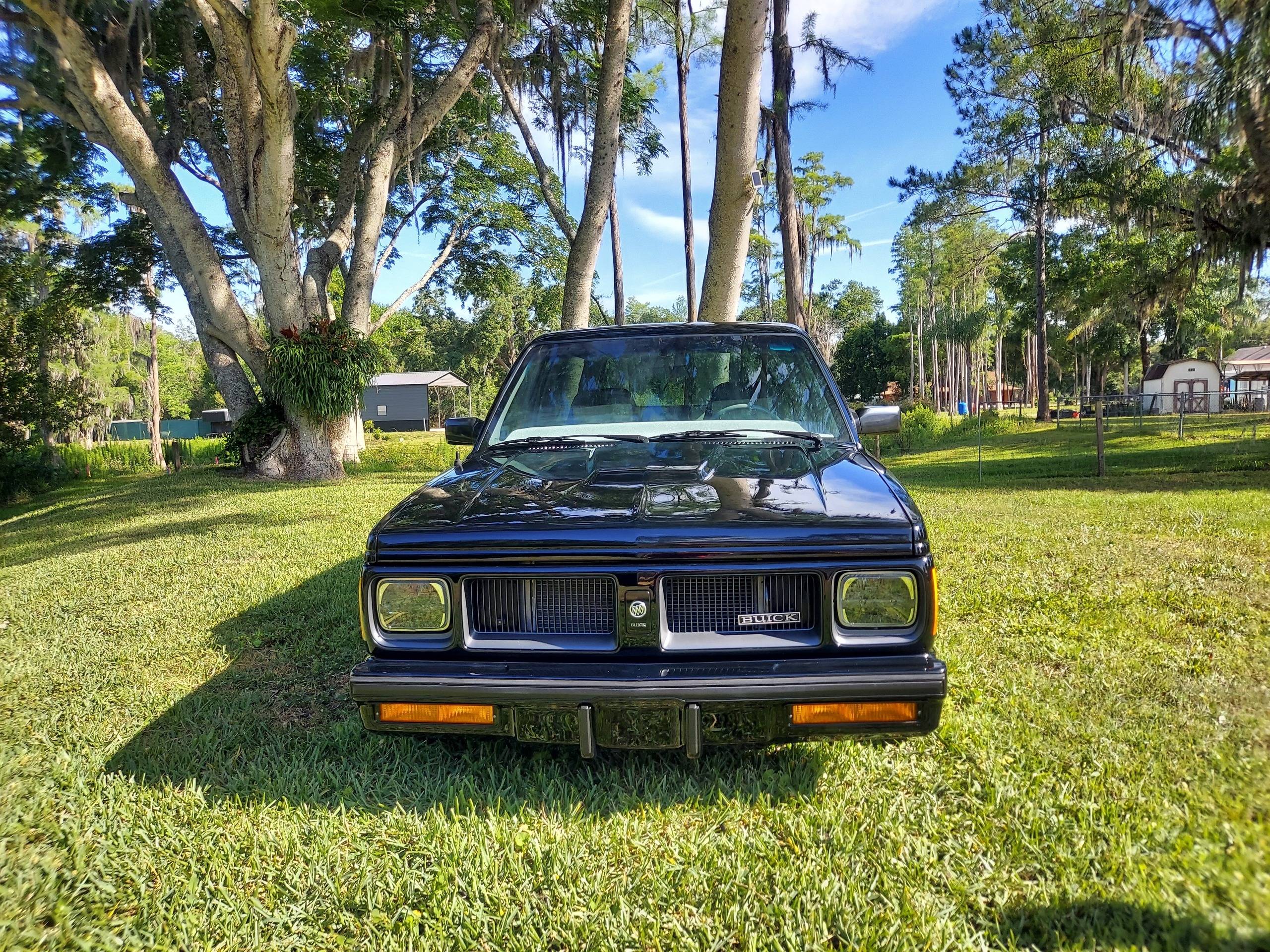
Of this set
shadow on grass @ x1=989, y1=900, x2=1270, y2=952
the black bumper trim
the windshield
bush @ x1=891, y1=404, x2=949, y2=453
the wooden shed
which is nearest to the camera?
shadow on grass @ x1=989, y1=900, x2=1270, y2=952

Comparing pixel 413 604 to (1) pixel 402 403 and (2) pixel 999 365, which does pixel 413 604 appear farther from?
(2) pixel 999 365

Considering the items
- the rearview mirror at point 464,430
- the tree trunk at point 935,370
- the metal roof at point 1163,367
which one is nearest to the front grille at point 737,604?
the rearview mirror at point 464,430

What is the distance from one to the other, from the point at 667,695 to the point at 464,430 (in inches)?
80.9

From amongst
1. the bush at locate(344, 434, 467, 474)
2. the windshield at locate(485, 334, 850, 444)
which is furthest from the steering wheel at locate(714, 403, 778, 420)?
the bush at locate(344, 434, 467, 474)

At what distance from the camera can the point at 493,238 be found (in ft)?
72.8

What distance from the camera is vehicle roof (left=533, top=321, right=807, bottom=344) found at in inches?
141

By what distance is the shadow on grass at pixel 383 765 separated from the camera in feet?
7.69

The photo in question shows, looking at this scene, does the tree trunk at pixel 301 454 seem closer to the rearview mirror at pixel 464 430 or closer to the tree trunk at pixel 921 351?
the rearview mirror at pixel 464 430

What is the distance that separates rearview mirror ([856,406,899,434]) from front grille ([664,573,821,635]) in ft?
4.30

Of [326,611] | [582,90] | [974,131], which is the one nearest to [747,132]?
[326,611]

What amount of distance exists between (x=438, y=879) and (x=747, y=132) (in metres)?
6.69

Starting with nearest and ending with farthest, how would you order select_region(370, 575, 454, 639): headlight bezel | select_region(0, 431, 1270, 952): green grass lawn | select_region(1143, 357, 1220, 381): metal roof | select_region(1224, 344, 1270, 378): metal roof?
select_region(0, 431, 1270, 952): green grass lawn, select_region(370, 575, 454, 639): headlight bezel, select_region(1143, 357, 1220, 381): metal roof, select_region(1224, 344, 1270, 378): metal roof

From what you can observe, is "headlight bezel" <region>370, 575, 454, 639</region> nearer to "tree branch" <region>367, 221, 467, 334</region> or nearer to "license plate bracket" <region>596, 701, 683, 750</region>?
"license plate bracket" <region>596, 701, 683, 750</region>

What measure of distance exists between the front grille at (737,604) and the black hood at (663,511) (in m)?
0.12
